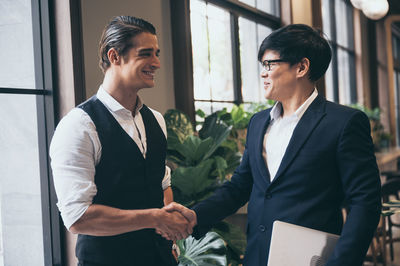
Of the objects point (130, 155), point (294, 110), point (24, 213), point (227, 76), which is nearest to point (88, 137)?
point (130, 155)

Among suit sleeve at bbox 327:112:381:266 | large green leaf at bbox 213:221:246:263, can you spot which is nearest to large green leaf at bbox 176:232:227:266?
large green leaf at bbox 213:221:246:263

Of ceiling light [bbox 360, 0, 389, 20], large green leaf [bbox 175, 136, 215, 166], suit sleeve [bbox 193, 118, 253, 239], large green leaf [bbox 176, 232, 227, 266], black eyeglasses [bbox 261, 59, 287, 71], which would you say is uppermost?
ceiling light [bbox 360, 0, 389, 20]

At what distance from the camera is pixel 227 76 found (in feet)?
14.0

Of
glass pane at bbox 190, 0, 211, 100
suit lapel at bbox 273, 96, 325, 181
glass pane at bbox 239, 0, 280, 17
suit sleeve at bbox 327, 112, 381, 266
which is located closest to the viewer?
suit sleeve at bbox 327, 112, 381, 266

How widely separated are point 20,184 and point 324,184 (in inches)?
57.4

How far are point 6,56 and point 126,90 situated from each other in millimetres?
851

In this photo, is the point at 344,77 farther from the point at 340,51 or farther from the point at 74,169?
the point at 74,169

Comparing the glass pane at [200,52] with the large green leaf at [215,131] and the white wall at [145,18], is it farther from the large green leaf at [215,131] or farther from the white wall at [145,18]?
the large green leaf at [215,131]

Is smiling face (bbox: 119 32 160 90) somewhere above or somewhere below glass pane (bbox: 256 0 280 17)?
below

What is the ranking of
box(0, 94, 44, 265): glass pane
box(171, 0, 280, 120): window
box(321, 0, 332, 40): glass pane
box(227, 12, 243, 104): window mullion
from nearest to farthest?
box(0, 94, 44, 265): glass pane → box(171, 0, 280, 120): window → box(227, 12, 243, 104): window mullion → box(321, 0, 332, 40): glass pane

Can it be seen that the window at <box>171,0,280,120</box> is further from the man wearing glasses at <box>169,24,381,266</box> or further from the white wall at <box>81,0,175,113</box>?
the man wearing glasses at <box>169,24,381,266</box>

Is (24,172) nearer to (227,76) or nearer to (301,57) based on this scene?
(301,57)

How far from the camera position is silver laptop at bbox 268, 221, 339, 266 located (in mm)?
1379

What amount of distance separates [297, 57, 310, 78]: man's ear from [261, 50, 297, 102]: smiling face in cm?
2
